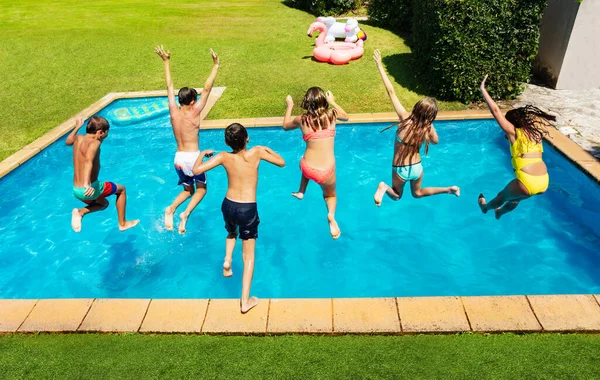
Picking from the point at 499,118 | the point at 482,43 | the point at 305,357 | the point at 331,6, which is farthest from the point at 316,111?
the point at 331,6

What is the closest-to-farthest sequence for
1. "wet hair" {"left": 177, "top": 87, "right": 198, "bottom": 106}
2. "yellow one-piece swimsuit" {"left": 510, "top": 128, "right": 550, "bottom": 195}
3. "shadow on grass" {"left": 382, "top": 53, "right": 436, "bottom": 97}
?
"yellow one-piece swimsuit" {"left": 510, "top": 128, "right": 550, "bottom": 195}, "wet hair" {"left": 177, "top": 87, "right": 198, "bottom": 106}, "shadow on grass" {"left": 382, "top": 53, "right": 436, "bottom": 97}

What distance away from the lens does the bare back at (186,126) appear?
7.19m

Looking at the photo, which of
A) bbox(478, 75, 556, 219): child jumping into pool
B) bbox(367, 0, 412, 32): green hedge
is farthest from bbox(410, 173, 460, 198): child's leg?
bbox(367, 0, 412, 32): green hedge

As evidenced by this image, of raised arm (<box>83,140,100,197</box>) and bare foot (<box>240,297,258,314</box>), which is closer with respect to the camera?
bare foot (<box>240,297,258,314</box>)

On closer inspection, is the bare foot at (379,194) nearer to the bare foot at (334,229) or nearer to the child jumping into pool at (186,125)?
the bare foot at (334,229)

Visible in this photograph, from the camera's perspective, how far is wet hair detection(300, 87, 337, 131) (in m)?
6.38

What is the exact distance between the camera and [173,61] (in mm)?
17453

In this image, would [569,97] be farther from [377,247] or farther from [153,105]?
[153,105]

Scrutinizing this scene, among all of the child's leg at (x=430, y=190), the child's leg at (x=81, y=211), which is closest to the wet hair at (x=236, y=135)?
the child's leg at (x=81, y=211)

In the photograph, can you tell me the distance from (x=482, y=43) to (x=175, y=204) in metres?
9.43

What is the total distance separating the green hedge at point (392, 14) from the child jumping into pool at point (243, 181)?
1700cm

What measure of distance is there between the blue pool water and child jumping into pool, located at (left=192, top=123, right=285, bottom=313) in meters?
1.99

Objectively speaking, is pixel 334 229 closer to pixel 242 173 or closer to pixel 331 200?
pixel 331 200

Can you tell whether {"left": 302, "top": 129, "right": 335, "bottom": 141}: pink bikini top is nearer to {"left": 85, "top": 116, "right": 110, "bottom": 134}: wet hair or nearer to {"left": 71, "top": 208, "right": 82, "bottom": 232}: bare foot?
{"left": 85, "top": 116, "right": 110, "bottom": 134}: wet hair
